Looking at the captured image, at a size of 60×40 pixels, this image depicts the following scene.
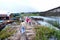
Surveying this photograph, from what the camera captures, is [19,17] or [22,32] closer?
[22,32]

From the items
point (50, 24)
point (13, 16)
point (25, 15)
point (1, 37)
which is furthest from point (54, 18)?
point (1, 37)

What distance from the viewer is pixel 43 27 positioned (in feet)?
5.83

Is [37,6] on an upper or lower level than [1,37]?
upper

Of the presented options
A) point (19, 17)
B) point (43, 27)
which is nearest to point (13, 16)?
point (19, 17)

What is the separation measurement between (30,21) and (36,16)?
0.10 meters

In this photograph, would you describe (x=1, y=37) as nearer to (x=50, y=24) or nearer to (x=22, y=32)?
(x=22, y=32)

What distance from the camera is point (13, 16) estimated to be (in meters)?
1.88

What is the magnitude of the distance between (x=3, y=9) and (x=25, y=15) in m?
0.25

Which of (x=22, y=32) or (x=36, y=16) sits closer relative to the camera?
(x=22, y=32)

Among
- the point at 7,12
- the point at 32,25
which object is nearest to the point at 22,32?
the point at 32,25

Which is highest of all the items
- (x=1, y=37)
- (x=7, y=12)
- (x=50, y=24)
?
(x=7, y=12)

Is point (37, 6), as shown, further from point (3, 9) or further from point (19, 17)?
point (3, 9)

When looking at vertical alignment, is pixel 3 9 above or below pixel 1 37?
above

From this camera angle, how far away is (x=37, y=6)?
1.81 metres
